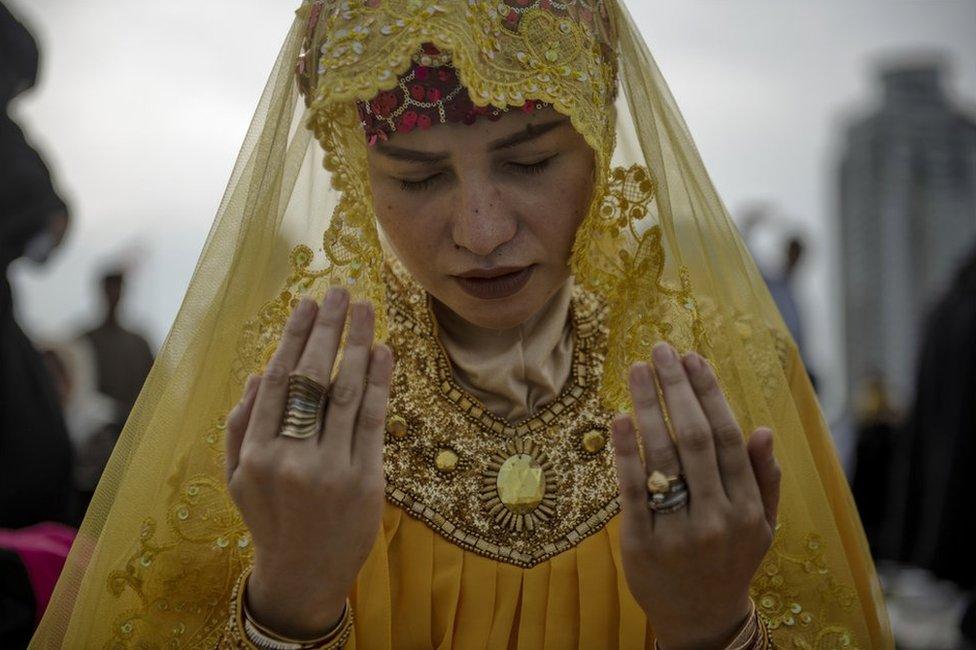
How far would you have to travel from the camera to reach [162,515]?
1.46 metres

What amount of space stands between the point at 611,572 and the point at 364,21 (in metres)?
1.00

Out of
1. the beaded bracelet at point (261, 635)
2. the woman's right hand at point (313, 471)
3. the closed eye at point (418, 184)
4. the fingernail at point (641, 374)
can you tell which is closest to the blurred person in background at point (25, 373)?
the beaded bracelet at point (261, 635)

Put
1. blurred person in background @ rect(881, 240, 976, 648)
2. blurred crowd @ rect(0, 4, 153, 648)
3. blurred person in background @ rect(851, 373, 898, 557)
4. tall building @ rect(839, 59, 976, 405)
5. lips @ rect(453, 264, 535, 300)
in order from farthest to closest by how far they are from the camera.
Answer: tall building @ rect(839, 59, 976, 405)
blurred person in background @ rect(851, 373, 898, 557)
blurred person in background @ rect(881, 240, 976, 648)
blurred crowd @ rect(0, 4, 153, 648)
lips @ rect(453, 264, 535, 300)

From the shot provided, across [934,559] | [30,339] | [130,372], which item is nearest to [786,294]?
[934,559]

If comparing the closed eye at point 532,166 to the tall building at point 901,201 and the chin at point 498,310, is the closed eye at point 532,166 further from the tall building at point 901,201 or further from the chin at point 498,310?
the tall building at point 901,201

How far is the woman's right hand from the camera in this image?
1.18m

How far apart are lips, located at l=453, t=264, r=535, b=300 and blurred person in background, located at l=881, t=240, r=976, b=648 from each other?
1942 millimetres

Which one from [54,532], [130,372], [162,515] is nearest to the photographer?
[162,515]

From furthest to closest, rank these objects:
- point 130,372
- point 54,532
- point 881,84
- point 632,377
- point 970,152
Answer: point 881,84 → point 970,152 → point 130,372 → point 54,532 → point 632,377

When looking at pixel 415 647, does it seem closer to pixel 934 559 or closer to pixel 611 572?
pixel 611 572

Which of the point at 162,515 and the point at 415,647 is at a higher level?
Answer: the point at 162,515

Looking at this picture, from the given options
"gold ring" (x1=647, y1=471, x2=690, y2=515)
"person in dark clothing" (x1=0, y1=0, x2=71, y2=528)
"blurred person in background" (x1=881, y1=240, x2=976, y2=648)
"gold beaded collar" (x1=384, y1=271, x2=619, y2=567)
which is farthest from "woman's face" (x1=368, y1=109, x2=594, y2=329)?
"blurred person in background" (x1=881, y1=240, x2=976, y2=648)

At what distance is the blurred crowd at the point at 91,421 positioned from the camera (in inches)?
81.7

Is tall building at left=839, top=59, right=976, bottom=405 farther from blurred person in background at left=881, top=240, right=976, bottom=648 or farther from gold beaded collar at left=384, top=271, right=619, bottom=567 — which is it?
gold beaded collar at left=384, top=271, right=619, bottom=567
